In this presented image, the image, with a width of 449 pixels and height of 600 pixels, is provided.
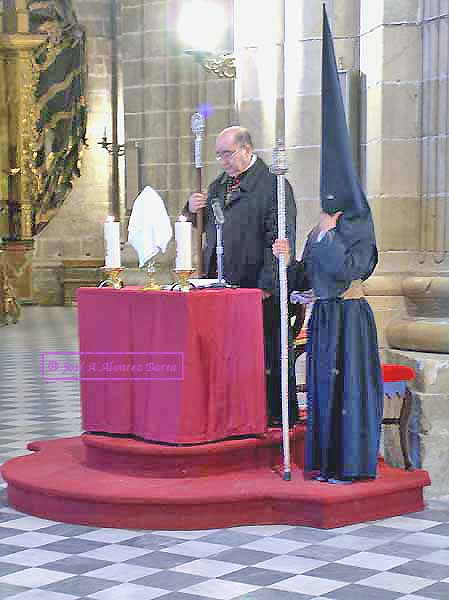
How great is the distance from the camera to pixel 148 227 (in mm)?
6930

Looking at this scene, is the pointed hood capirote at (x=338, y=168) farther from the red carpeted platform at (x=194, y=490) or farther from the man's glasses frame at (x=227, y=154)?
the red carpeted platform at (x=194, y=490)

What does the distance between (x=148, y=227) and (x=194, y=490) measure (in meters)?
1.59

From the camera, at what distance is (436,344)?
7.00 metres

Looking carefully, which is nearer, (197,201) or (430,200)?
(197,201)

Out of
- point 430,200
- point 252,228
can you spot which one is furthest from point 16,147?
point 252,228

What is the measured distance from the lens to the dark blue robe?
20.5 feet

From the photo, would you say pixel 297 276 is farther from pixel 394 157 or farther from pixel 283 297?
pixel 394 157

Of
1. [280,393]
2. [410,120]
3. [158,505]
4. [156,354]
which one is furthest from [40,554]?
[410,120]

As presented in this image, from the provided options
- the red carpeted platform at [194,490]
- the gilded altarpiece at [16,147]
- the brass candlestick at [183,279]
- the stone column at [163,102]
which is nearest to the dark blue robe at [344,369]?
the red carpeted platform at [194,490]

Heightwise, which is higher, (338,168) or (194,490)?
(338,168)

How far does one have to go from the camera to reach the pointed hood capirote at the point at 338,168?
20.5ft

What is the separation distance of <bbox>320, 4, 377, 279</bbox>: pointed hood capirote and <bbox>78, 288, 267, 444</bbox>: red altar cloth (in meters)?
0.59

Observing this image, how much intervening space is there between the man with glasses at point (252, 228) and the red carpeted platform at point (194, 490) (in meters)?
0.42

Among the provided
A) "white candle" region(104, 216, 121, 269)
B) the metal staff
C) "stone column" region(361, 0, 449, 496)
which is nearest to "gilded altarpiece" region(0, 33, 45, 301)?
"stone column" region(361, 0, 449, 496)
